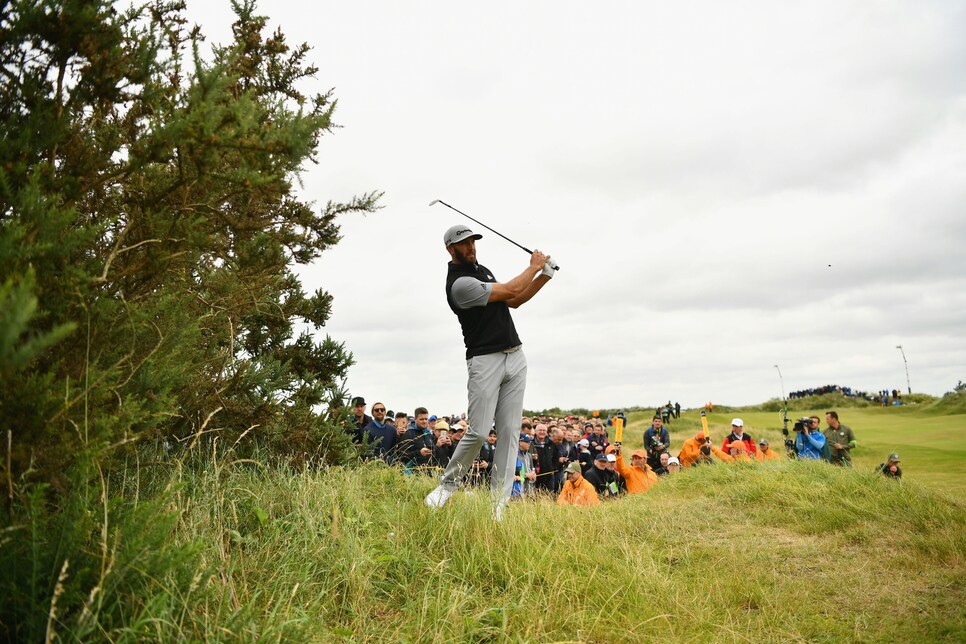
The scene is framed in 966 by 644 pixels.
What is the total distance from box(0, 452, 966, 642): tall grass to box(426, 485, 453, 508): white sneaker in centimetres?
12

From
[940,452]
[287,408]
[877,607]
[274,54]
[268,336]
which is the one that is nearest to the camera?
[877,607]

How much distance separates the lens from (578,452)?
16953 mm

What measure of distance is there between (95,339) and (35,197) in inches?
Answer: 34.9

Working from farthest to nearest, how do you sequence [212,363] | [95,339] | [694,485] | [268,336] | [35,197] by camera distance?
1. [694,485]
2. [268,336]
3. [212,363]
4. [95,339]
5. [35,197]

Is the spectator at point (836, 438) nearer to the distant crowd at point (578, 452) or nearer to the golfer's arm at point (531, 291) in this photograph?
the distant crowd at point (578, 452)

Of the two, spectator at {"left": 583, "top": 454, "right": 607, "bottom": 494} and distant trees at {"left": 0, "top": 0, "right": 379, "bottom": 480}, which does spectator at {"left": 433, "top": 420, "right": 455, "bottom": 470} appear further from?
distant trees at {"left": 0, "top": 0, "right": 379, "bottom": 480}

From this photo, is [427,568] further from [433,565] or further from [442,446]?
[442,446]

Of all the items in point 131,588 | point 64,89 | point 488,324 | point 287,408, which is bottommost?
point 131,588

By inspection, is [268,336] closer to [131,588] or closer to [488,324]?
[488,324]

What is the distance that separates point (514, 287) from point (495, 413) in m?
1.22

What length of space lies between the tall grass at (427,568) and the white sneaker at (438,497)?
12 centimetres

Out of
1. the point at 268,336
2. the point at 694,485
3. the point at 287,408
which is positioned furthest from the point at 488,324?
the point at 694,485

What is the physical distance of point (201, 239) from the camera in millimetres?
3756

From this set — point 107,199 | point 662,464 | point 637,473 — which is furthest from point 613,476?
point 107,199
